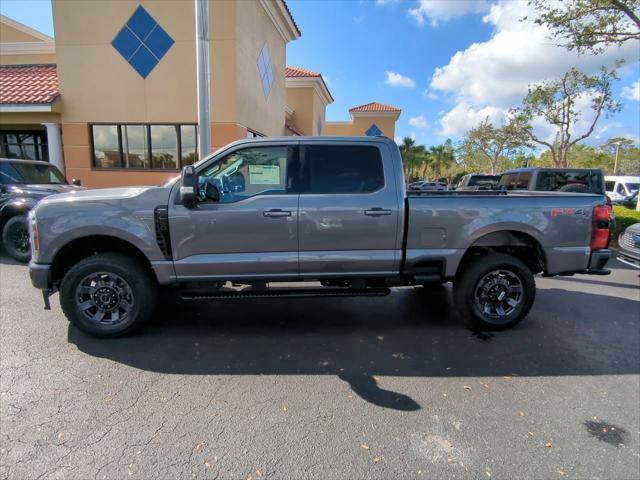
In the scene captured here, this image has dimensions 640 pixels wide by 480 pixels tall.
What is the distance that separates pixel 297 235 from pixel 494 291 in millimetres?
2368

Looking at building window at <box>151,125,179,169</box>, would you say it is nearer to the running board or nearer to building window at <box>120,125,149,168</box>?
building window at <box>120,125,149,168</box>

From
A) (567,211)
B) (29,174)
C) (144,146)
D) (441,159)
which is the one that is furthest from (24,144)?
(441,159)

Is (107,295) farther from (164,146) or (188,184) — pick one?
(164,146)

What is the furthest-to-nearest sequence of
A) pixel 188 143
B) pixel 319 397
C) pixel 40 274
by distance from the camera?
1. pixel 188 143
2. pixel 40 274
3. pixel 319 397

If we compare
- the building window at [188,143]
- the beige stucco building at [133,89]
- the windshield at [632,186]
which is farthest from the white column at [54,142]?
the windshield at [632,186]

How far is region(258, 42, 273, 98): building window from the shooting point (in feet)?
44.0

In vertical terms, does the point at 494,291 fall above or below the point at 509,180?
below

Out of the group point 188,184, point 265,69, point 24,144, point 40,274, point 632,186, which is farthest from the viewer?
point 632,186

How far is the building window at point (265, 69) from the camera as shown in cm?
1342

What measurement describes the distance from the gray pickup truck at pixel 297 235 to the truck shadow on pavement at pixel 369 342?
1.21 feet

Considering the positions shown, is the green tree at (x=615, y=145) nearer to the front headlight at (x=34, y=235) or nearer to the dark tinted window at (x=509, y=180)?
the dark tinted window at (x=509, y=180)

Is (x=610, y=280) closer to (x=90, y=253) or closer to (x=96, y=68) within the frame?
(x=90, y=253)

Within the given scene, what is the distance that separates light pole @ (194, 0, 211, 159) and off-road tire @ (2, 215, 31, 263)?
3684mm

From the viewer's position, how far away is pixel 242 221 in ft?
12.4
